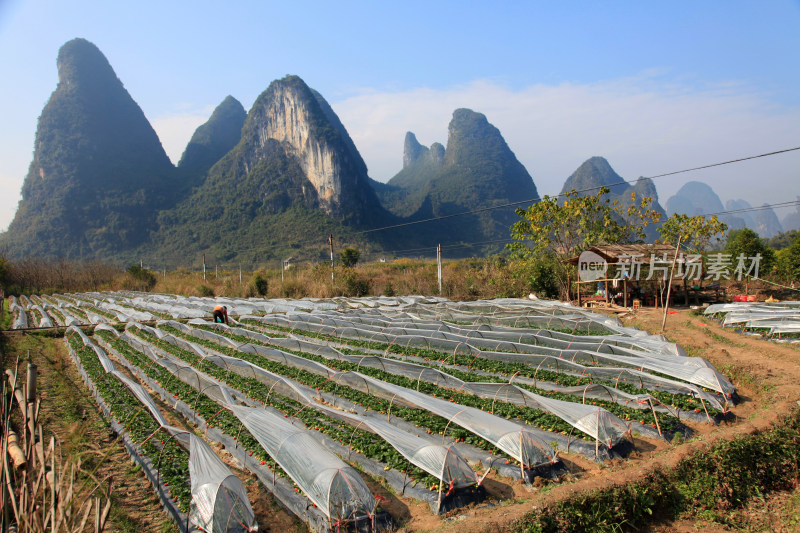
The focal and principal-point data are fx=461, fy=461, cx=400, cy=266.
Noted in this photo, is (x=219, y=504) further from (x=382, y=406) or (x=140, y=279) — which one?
(x=140, y=279)

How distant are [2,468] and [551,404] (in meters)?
6.22

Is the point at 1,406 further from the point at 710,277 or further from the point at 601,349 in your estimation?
the point at 710,277

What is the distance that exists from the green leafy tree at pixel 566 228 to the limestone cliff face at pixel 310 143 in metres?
44.8

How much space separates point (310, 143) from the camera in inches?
2753

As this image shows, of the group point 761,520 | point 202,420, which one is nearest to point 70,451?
point 202,420

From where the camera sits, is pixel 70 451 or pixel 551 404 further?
pixel 551 404

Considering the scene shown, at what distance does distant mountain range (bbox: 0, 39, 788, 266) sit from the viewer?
62219 millimetres

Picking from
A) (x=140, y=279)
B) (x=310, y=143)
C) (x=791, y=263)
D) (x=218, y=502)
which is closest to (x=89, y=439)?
(x=218, y=502)

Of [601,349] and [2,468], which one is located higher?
[2,468]

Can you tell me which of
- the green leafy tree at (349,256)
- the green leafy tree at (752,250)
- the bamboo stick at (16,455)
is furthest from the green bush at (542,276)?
the bamboo stick at (16,455)

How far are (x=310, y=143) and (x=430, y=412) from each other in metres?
→ 67.3

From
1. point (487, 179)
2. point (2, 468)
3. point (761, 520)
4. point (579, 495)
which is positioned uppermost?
point (487, 179)

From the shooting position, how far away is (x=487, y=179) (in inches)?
3319

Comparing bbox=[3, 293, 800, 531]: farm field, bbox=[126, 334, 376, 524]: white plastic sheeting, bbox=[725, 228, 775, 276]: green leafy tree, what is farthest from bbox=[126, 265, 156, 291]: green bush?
bbox=[725, 228, 775, 276]: green leafy tree
